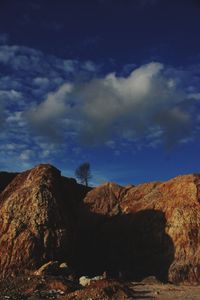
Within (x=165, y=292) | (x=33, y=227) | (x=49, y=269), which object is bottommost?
(x=165, y=292)

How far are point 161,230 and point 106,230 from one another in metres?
4.93

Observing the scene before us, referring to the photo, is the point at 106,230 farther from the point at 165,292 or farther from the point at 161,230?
the point at 165,292

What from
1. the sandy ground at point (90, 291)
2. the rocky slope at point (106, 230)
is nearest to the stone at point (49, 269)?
the sandy ground at point (90, 291)

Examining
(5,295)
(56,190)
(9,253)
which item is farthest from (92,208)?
(5,295)

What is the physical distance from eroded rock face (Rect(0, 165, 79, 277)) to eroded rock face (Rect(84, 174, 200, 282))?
4.81 metres

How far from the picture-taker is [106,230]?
3778 centimetres

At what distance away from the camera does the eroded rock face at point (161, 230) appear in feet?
106

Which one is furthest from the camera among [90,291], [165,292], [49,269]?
[49,269]

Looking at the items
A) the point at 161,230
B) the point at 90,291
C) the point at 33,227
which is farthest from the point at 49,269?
the point at 161,230

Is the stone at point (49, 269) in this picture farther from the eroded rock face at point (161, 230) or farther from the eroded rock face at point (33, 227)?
the eroded rock face at point (161, 230)

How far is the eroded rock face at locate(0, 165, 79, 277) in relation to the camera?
30.7m

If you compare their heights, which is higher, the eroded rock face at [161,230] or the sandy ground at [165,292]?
the eroded rock face at [161,230]

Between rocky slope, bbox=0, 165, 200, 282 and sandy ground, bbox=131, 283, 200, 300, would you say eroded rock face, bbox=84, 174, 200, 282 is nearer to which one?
rocky slope, bbox=0, 165, 200, 282

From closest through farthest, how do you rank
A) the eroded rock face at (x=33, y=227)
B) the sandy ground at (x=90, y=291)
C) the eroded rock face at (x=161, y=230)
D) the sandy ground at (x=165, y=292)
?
the sandy ground at (x=90, y=291)
the sandy ground at (x=165, y=292)
the eroded rock face at (x=33, y=227)
the eroded rock face at (x=161, y=230)
